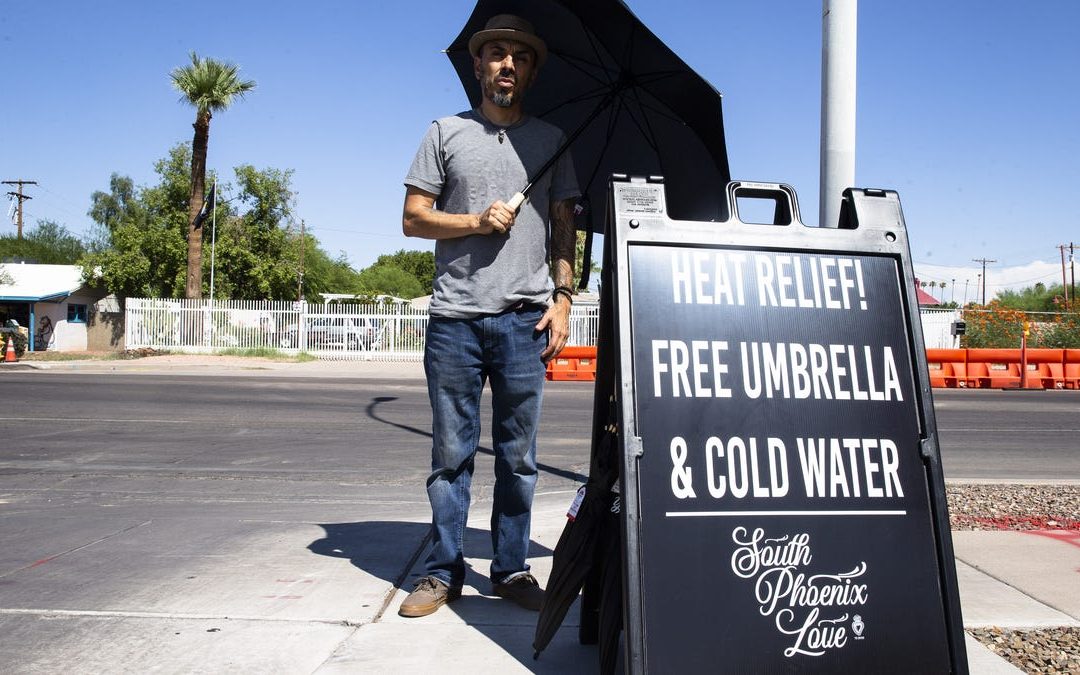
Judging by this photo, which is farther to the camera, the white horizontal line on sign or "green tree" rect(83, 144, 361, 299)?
"green tree" rect(83, 144, 361, 299)

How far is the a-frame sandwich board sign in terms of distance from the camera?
2.19 meters

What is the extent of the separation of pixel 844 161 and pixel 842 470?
69.4 inches

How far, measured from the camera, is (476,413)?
320cm

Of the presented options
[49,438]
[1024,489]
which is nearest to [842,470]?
[1024,489]

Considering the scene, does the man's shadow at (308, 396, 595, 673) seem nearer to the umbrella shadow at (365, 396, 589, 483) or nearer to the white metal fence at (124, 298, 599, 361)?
the umbrella shadow at (365, 396, 589, 483)

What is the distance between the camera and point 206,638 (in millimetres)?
2793

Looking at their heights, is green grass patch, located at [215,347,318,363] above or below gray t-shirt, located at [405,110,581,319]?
below

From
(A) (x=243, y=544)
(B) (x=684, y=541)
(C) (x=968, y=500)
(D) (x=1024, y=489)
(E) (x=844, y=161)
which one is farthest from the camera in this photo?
(D) (x=1024, y=489)

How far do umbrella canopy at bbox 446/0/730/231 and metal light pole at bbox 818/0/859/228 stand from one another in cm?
50

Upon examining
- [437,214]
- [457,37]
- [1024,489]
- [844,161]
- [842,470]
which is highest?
[457,37]

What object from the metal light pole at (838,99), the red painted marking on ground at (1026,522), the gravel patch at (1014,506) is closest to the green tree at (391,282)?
the gravel patch at (1014,506)

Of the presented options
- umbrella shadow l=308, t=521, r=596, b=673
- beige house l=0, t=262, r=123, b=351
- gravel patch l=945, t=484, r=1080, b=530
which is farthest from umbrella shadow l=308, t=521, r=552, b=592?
beige house l=0, t=262, r=123, b=351

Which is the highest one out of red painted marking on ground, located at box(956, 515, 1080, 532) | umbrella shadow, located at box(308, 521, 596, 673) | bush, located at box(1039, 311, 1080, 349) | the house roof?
the house roof

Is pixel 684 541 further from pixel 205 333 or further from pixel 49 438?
pixel 205 333
